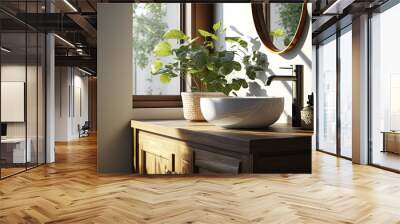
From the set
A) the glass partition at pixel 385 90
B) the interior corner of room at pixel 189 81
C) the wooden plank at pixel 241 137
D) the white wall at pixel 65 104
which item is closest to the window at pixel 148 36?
the interior corner of room at pixel 189 81

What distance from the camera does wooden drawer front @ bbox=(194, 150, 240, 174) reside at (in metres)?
1.38

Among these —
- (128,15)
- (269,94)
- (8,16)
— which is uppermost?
(8,16)

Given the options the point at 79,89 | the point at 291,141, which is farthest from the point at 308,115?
the point at 79,89

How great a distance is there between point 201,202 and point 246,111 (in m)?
0.35

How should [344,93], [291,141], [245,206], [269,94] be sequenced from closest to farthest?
[291,141], [245,206], [269,94], [344,93]

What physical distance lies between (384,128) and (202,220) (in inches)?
160

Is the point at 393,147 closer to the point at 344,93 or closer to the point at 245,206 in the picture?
the point at 344,93

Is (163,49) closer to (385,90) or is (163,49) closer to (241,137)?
(241,137)

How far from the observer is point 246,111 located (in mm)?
1466

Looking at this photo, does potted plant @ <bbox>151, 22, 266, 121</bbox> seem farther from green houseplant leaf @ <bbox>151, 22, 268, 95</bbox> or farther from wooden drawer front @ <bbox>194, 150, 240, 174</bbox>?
wooden drawer front @ <bbox>194, 150, 240, 174</bbox>

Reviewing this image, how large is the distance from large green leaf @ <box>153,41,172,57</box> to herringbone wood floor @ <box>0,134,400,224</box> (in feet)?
2.53

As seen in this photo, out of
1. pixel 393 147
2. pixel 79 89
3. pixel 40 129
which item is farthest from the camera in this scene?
pixel 79 89

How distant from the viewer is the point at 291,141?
1254mm

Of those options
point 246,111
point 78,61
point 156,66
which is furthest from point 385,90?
point 78,61
